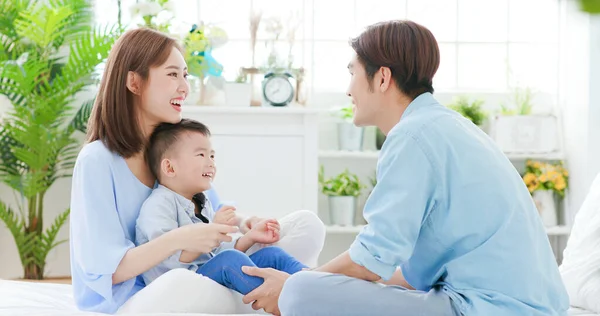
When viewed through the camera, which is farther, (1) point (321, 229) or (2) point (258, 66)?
(2) point (258, 66)

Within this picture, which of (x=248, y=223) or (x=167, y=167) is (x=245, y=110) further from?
(x=167, y=167)

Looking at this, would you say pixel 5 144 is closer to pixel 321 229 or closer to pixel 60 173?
pixel 60 173

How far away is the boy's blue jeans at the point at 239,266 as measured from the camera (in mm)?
1809

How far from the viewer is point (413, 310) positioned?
1.48 m

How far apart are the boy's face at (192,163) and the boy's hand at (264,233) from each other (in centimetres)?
18

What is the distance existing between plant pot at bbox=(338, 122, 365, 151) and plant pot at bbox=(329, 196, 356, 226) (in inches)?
11.7

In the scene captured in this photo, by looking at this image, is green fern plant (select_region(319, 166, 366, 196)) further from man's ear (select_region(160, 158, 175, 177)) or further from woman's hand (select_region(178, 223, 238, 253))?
woman's hand (select_region(178, 223, 238, 253))

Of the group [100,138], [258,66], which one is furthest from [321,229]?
[258,66]

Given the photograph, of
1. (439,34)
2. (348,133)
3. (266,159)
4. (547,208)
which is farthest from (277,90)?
(547,208)

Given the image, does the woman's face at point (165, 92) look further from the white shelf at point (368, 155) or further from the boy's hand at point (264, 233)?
the white shelf at point (368, 155)

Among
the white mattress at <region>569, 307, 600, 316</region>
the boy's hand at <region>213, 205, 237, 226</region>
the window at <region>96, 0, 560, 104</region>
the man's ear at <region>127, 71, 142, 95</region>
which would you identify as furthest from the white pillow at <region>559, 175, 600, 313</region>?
the window at <region>96, 0, 560, 104</region>

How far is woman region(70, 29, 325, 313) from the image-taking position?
5.93ft

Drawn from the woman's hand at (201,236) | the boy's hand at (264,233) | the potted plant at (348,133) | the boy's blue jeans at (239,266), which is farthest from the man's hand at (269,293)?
the potted plant at (348,133)

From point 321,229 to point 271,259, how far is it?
0.22 metres
